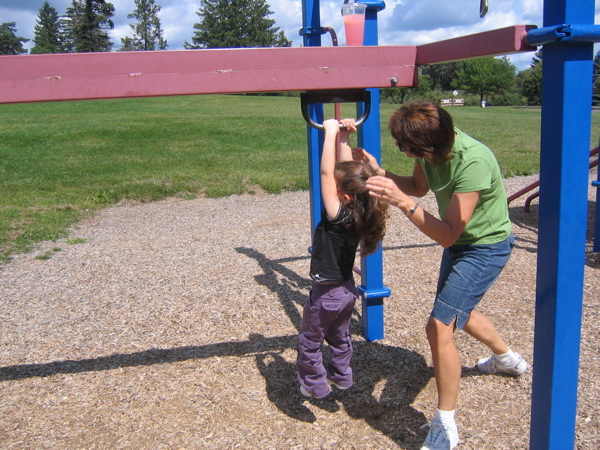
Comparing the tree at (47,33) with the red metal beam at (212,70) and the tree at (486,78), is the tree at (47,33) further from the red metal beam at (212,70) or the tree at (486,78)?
the red metal beam at (212,70)

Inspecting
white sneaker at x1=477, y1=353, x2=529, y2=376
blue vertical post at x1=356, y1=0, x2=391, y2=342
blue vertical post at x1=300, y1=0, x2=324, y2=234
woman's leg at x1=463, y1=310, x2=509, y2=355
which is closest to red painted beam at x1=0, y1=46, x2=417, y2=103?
blue vertical post at x1=356, y1=0, x2=391, y2=342

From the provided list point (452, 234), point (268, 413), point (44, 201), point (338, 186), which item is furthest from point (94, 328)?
point (44, 201)

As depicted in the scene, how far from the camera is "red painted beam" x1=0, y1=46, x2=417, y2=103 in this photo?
6.70ft

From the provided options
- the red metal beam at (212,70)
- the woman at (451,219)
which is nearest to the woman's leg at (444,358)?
the woman at (451,219)

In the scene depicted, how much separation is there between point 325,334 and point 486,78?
229 ft

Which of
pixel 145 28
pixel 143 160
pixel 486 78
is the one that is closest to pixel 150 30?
pixel 145 28

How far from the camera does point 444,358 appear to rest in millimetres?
2414

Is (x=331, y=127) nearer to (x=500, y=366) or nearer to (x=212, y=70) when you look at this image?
(x=212, y=70)

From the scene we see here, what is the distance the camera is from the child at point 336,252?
99.2 inches

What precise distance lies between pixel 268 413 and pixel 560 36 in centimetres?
215

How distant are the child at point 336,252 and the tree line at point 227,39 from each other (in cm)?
5729

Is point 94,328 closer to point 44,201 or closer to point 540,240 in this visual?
point 540,240

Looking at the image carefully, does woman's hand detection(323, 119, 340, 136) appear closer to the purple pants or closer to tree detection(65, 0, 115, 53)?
the purple pants

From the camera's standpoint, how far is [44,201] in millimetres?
8344
